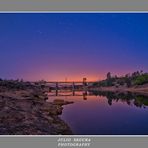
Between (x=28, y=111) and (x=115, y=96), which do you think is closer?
(x=28, y=111)

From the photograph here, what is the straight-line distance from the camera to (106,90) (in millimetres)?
5266

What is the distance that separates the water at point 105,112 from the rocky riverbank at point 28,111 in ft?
0.46

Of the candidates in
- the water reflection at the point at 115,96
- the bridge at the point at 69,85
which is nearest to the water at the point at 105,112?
the water reflection at the point at 115,96

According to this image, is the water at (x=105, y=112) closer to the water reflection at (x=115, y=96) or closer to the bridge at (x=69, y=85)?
the water reflection at (x=115, y=96)

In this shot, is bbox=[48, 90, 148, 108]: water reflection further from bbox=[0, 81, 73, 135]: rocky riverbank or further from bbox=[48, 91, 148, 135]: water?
bbox=[0, 81, 73, 135]: rocky riverbank

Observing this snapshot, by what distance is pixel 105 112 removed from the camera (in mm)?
5160

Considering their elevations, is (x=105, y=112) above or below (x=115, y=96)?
below

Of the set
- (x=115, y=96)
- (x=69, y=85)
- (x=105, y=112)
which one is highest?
(x=69, y=85)

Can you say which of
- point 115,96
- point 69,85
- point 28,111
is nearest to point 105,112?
point 115,96

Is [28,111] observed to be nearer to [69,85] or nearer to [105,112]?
[69,85]

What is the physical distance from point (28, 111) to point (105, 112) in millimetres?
960

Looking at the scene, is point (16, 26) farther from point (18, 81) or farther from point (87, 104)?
point (87, 104)

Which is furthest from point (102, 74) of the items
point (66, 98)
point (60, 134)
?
point (60, 134)

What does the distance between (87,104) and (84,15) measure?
1.16 meters
